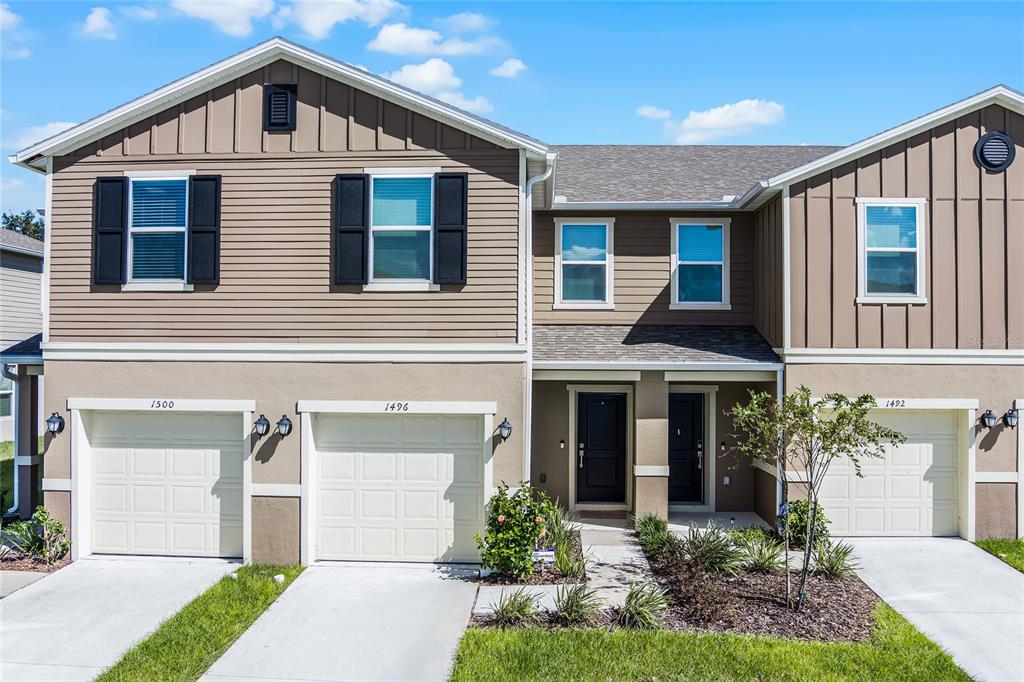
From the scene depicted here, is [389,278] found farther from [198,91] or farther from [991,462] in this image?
[991,462]

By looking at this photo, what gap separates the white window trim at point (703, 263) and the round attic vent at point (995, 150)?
3.74 metres

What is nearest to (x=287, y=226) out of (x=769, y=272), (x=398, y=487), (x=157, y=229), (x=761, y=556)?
(x=157, y=229)

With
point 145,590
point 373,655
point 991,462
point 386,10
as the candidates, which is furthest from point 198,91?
point 991,462

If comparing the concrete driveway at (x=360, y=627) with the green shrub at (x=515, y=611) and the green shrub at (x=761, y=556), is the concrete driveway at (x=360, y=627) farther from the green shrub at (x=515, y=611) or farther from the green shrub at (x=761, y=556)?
the green shrub at (x=761, y=556)

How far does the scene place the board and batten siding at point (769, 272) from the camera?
9883mm

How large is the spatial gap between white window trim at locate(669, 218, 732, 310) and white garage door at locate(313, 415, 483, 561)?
488 centimetres

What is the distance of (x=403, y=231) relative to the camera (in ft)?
28.5

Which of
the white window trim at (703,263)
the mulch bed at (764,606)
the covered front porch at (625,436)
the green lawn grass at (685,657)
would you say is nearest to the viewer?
the green lawn grass at (685,657)

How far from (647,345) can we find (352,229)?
16.9ft

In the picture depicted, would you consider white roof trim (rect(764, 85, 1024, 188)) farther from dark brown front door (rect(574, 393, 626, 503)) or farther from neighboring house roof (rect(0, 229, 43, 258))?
neighboring house roof (rect(0, 229, 43, 258))

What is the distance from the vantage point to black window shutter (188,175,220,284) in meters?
8.74

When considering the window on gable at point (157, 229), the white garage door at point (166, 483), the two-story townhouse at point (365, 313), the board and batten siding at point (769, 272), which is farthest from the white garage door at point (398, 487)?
the board and batten siding at point (769, 272)

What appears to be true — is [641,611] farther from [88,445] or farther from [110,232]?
[110,232]

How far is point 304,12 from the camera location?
9.73m
